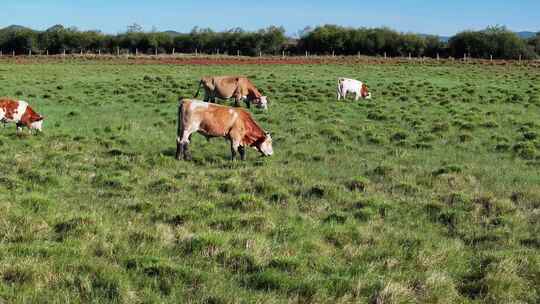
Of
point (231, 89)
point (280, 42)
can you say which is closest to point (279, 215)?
point (231, 89)

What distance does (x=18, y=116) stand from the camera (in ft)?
54.9

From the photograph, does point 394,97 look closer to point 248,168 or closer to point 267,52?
point 248,168

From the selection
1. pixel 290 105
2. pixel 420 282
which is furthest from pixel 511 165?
pixel 290 105

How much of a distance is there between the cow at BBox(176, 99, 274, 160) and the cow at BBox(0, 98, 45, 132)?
5.84 meters

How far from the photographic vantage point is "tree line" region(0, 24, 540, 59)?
256ft

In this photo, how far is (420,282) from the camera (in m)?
6.27

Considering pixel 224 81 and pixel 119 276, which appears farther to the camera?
pixel 224 81

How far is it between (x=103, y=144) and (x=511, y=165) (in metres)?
10.2

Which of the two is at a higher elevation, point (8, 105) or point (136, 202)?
point (8, 105)

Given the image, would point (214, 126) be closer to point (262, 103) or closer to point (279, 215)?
point (279, 215)

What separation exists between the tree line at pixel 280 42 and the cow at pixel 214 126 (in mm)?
67335

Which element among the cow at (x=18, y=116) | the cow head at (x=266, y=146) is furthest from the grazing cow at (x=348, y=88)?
the cow at (x=18, y=116)

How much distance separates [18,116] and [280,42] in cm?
7244

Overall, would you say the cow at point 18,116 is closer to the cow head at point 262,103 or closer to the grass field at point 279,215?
the grass field at point 279,215
